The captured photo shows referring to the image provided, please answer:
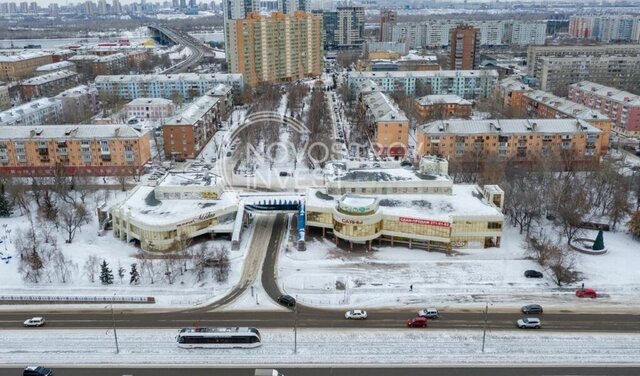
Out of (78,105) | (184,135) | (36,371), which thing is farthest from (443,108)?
(36,371)

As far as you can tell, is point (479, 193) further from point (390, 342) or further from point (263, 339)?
point (263, 339)

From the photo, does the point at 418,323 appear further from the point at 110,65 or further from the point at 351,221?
the point at 110,65

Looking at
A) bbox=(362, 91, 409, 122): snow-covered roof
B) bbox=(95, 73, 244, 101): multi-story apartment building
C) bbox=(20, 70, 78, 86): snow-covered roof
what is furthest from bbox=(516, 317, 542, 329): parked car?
bbox=(20, 70, 78, 86): snow-covered roof

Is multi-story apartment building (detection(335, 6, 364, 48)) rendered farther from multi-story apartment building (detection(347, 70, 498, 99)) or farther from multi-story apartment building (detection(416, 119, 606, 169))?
multi-story apartment building (detection(416, 119, 606, 169))

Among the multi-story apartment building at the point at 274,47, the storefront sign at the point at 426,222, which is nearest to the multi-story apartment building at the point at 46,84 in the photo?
the multi-story apartment building at the point at 274,47

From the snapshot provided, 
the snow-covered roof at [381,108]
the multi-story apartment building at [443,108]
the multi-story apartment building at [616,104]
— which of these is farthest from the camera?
the multi-story apartment building at [443,108]

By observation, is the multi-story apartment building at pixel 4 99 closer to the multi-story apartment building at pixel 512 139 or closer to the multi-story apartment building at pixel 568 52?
the multi-story apartment building at pixel 512 139
